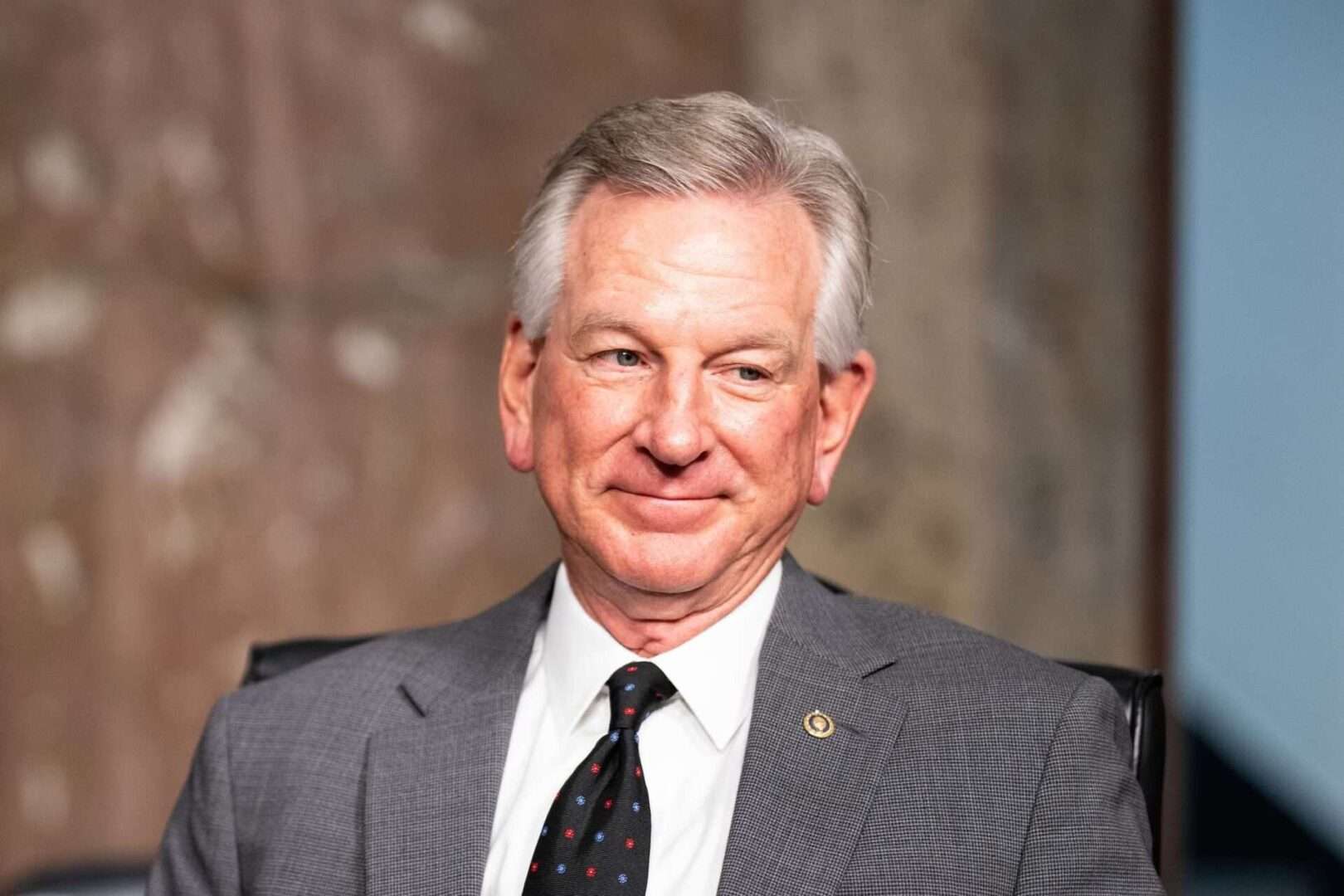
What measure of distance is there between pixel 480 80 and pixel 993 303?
49.4 inches

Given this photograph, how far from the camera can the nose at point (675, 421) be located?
179 centimetres

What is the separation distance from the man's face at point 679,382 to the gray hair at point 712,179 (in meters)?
0.02

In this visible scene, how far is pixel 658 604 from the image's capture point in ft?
6.38

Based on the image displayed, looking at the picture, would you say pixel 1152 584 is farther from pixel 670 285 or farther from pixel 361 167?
pixel 670 285

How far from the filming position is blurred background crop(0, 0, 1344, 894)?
11.3 ft

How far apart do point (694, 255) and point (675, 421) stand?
0.19 meters

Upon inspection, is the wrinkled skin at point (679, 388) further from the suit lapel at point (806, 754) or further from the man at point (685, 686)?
the suit lapel at point (806, 754)

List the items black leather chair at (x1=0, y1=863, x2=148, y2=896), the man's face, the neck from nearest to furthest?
the man's face, the neck, black leather chair at (x1=0, y1=863, x2=148, y2=896)

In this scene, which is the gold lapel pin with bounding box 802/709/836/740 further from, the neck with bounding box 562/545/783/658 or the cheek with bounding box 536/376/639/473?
the cheek with bounding box 536/376/639/473

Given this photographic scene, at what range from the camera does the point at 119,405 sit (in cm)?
347

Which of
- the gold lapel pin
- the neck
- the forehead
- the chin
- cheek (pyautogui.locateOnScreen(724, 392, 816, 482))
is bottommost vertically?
the gold lapel pin

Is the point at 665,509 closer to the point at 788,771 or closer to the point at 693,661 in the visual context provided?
the point at 693,661

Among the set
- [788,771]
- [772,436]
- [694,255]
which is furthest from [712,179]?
[788,771]

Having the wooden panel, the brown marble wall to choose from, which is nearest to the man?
the brown marble wall
